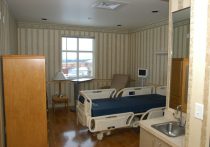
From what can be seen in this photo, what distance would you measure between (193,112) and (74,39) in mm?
4702

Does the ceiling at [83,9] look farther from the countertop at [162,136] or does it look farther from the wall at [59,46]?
the countertop at [162,136]

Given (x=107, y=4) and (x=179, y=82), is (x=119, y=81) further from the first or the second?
(x=179, y=82)

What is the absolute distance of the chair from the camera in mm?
5449

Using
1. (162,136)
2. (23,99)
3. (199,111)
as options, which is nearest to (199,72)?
(199,111)

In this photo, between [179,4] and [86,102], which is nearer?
[179,4]

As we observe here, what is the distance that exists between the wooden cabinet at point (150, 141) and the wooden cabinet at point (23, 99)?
4.33 feet

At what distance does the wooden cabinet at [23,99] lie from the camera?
7.53 feet

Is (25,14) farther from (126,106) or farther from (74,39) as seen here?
(126,106)

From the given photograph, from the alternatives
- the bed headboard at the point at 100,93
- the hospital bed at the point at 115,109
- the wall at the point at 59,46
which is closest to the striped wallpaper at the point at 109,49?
the wall at the point at 59,46

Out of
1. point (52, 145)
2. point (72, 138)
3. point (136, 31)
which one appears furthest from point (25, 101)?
point (136, 31)

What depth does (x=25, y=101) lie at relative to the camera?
2.36 meters

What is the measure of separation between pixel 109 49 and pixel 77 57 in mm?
1092

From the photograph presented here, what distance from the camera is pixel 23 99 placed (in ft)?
7.72

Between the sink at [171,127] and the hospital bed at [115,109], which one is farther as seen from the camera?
the hospital bed at [115,109]
